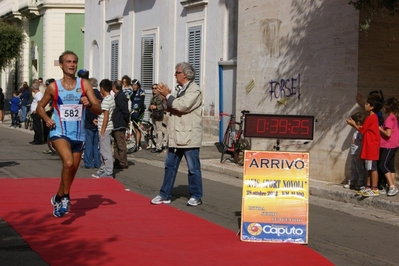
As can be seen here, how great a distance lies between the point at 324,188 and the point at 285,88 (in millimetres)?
3015

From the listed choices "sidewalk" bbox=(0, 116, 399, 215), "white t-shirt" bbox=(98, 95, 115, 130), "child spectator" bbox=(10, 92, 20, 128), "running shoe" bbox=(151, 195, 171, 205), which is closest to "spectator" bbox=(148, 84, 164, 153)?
"sidewalk" bbox=(0, 116, 399, 215)

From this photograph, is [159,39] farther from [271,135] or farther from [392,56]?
[271,135]

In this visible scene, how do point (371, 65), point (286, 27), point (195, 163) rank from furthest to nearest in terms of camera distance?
point (286, 27) → point (371, 65) → point (195, 163)

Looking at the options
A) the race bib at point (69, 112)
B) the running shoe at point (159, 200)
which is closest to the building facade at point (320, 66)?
the running shoe at point (159, 200)

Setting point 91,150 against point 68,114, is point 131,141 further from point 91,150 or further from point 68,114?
point 68,114

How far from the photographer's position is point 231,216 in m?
10.5

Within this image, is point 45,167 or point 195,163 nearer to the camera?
point 195,163

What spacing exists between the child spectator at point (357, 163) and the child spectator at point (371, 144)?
392mm

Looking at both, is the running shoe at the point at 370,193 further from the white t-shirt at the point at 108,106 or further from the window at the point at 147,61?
the window at the point at 147,61

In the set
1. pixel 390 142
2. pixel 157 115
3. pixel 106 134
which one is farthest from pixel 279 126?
pixel 157 115

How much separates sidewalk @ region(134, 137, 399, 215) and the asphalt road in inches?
5.1

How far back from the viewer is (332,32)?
1395 cm

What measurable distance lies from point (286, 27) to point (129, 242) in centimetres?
819

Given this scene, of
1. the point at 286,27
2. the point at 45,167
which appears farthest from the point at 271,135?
the point at 45,167
